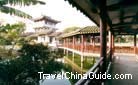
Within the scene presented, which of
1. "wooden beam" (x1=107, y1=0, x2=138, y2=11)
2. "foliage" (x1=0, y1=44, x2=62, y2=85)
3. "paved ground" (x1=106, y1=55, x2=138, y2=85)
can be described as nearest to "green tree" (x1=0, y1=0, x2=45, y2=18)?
"foliage" (x1=0, y1=44, x2=62, y2=85)

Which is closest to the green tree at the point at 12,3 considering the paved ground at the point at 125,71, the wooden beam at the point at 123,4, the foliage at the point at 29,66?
the foliage at the point at 29,66

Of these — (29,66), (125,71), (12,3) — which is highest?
(12,3)

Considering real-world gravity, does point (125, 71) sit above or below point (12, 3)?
below

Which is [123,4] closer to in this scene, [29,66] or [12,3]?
[12,3]

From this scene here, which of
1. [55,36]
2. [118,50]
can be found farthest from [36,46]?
[55,36]

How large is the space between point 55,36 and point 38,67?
4598cm

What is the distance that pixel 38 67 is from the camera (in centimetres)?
1072

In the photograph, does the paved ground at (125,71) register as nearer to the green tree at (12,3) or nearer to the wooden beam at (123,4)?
the wooden beam at (123,4)

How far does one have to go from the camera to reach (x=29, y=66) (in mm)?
10406

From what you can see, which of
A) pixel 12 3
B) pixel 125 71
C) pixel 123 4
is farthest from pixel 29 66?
pixel 123 4

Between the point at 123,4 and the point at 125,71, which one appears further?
the point at 125,71

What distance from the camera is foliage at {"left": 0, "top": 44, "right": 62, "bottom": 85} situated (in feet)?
32.4

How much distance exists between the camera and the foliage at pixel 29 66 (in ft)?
32.4

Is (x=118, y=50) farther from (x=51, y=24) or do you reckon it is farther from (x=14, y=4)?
(x=51, y=24)
